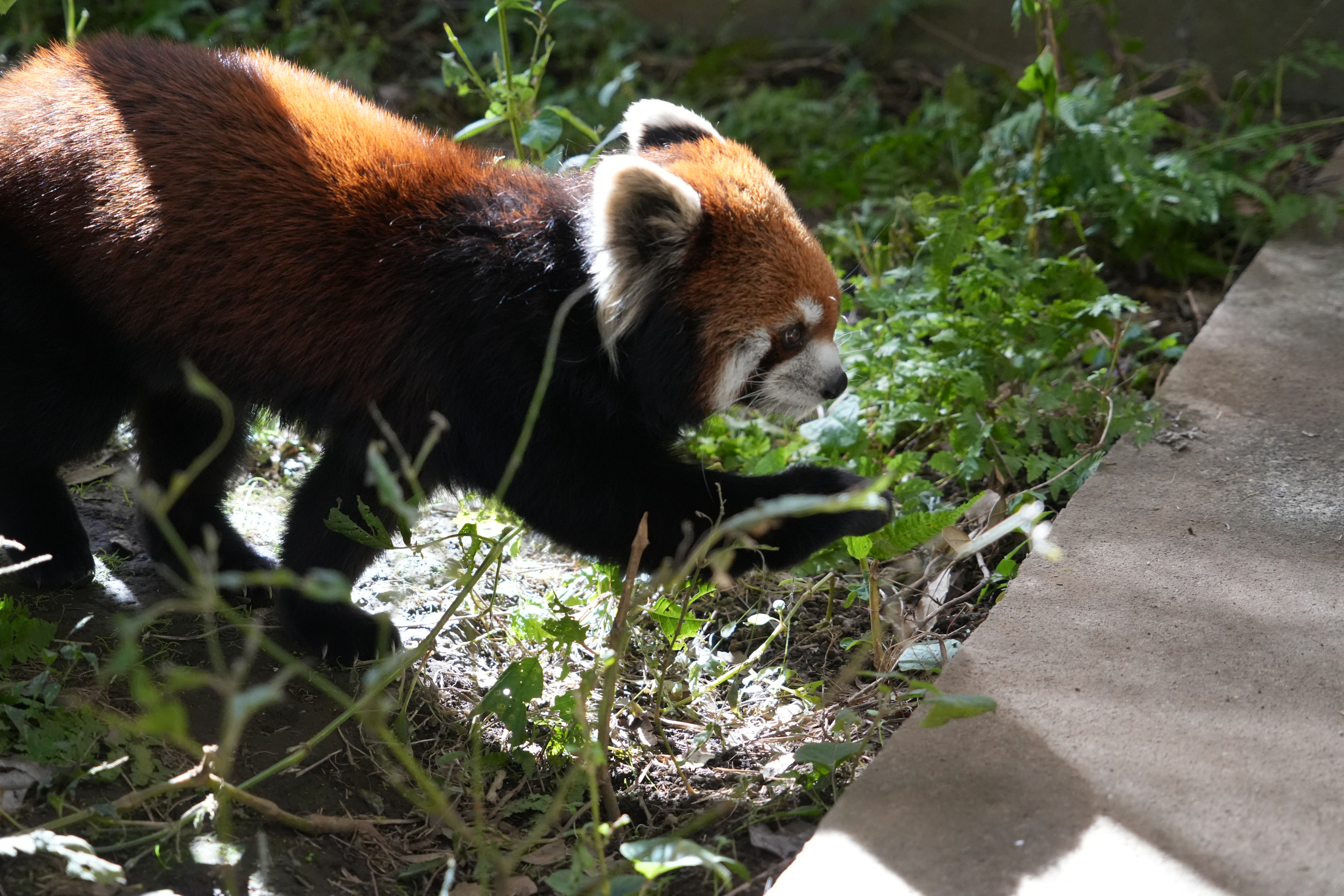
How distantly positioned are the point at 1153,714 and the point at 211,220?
2378 mm

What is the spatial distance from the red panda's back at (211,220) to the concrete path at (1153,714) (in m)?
1.58

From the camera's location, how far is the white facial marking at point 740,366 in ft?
9.53

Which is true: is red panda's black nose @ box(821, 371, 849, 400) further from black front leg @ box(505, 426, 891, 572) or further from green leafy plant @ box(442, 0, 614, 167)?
green leafy plant @ box(442, 0, 614, 167)

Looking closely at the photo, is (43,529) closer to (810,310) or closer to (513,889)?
(513,889)

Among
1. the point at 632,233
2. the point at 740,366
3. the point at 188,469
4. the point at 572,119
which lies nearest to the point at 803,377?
the point at 740,366

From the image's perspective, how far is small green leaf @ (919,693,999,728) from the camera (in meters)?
2.26

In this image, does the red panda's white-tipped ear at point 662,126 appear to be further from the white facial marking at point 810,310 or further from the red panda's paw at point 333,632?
the red panda's paw at point 333,632

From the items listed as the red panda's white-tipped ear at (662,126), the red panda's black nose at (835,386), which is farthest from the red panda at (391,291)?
the red panda's white-tipped ear at (662,126)

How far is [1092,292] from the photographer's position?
400 cm

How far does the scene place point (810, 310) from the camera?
2980 mm

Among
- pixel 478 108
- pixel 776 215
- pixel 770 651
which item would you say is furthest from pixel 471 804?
pixel 478 108

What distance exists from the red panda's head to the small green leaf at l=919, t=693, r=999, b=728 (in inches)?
37.7

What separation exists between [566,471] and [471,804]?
808mm

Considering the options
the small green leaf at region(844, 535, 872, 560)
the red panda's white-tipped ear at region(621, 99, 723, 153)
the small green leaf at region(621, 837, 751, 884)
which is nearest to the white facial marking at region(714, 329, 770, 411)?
the small green leaf at region(844, 535, 872, 560)
